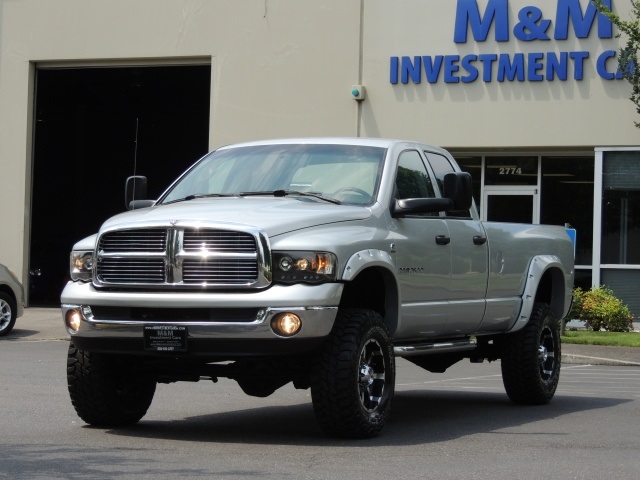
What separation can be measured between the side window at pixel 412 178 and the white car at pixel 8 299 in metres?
12.0

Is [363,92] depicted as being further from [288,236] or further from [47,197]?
[288,236]

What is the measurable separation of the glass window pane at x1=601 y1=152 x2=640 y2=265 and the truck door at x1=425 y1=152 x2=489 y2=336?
1409 centimetres

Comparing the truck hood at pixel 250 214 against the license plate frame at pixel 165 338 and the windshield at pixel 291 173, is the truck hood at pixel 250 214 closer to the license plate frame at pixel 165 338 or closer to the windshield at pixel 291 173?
the windshield at pixel 291 173

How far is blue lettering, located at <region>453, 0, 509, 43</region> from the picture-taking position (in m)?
25.0

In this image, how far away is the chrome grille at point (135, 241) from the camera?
900 cm

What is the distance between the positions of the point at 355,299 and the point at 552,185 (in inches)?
659

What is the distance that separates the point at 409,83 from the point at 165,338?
690 inches

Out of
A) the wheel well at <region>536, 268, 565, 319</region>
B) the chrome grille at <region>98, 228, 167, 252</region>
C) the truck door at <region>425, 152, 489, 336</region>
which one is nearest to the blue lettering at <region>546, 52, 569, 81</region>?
the wheel well at <region>536, 268, 565, 319</region>

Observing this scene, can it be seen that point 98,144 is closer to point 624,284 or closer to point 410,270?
point 624,284

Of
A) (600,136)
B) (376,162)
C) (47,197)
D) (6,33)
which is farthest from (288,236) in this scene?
(47,197)

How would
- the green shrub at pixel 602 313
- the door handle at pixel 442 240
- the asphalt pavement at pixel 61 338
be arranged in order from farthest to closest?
1. the green shrub at pixel 602 313
2. the asphalt pavement at pixel 61 338
3. the door handle at pixel 442 240

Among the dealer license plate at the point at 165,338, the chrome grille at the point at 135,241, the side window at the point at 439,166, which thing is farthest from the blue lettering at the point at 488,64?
the dealer license plate at the point at 165,338

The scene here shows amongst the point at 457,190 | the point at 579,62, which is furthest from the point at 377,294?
the point at 579,62

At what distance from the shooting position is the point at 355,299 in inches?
381
